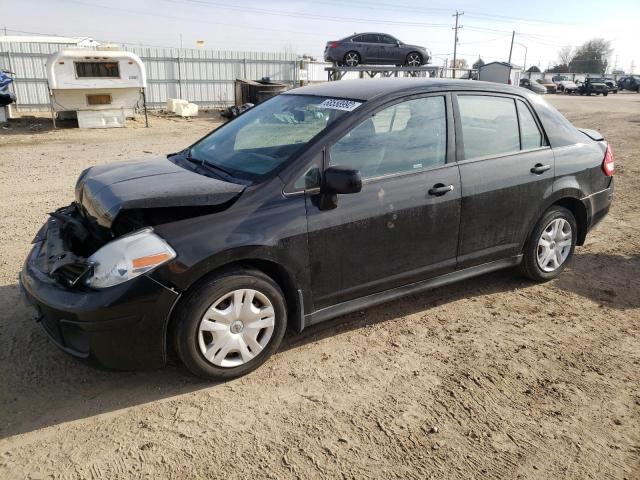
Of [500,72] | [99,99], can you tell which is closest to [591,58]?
[500,72]

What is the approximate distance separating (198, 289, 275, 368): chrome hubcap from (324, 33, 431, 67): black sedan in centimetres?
2093

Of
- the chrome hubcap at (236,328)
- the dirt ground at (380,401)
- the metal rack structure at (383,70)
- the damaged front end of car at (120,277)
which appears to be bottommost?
the dirt ground at (380,401)

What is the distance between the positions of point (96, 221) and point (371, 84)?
2183 mm

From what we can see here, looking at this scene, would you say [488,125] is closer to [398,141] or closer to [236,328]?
[398,141]

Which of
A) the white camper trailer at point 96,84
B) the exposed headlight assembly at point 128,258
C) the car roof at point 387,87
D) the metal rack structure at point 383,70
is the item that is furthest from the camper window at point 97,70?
the exposed headlight assembly at point 128,258

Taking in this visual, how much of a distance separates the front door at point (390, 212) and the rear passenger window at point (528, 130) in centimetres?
85

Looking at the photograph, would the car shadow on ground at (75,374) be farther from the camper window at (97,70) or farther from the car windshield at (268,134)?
the camper window at (97,70)

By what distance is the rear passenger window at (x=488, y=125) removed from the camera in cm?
392

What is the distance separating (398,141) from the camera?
3627 millimetres

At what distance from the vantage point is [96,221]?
3.19m

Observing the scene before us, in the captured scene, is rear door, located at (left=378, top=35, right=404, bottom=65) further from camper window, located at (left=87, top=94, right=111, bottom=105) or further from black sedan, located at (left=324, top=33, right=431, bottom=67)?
camper window, located at (left=87, top=94, right=111, bottom=105)

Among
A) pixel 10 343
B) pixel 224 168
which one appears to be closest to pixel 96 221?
pixel 224 168

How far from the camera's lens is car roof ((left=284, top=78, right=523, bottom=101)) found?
3691 mm

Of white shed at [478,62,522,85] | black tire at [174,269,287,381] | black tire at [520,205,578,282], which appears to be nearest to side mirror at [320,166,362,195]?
black tire at [174,269,287,381]
